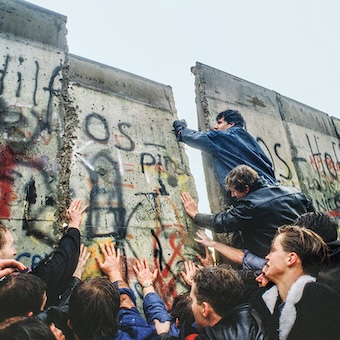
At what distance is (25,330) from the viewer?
171cm

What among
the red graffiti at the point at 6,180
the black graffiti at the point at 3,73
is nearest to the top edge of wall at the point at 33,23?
the black graffiti at the point at 3,73

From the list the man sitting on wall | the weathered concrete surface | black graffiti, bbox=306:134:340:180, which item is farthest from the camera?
black graffiti, bbox=306:134:340:180

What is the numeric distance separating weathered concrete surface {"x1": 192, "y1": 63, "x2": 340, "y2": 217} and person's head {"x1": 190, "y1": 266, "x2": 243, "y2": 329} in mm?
1879

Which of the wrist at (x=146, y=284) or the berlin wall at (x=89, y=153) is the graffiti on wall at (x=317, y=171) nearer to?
the berlin wall at (x=89, y=153)

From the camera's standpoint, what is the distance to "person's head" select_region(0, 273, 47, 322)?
6.70 feet

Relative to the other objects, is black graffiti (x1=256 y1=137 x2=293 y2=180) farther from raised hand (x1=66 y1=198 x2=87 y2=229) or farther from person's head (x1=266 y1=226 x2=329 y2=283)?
raised hand (x1=66 y1=198 x2=87 y2=229)

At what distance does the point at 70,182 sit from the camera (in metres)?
3.41

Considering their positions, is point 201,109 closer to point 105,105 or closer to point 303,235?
point 105,105

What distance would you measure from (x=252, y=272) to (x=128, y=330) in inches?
54.9

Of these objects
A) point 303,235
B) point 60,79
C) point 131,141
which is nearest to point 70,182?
point 131,141

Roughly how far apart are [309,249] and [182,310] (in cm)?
117

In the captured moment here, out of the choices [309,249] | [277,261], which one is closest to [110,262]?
[277,261]

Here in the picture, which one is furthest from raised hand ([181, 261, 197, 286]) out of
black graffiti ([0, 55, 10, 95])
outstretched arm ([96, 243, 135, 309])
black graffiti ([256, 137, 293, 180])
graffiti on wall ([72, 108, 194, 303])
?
black graffiti ([0, 55, 10, 95])

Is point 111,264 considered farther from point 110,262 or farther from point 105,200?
point 105,200
